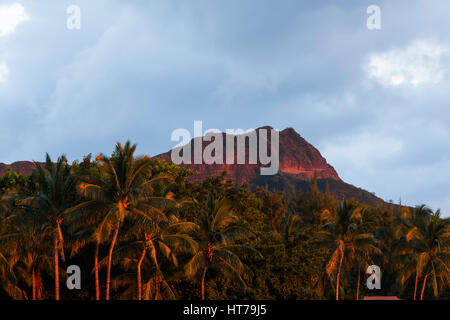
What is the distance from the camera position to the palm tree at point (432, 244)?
117 ft

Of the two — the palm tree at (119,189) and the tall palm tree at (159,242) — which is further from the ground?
the palm tree at (119,189)

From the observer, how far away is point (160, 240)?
2698 centimetres

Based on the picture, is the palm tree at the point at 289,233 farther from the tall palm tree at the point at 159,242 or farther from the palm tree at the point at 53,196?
the palm tree at the point at 53,196

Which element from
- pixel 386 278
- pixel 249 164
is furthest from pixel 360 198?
pixel 386 278

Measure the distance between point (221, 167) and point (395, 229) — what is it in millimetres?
146171

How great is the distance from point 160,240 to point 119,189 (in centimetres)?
466

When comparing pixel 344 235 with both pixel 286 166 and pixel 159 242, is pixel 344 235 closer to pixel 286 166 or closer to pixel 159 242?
pixel 159 242

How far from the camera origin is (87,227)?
88.3ft

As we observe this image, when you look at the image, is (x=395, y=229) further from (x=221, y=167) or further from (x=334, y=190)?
(x=221, y=167)

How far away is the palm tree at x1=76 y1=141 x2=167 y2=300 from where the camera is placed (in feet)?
78.3

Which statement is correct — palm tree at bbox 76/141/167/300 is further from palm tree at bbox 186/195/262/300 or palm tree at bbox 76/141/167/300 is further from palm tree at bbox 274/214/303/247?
palm tree at bbox 274/214/303/247

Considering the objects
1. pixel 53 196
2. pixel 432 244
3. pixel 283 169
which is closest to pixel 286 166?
pixel 283 169

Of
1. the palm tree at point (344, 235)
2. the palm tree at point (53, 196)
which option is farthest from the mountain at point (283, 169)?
the palm tree at point (53, 196)

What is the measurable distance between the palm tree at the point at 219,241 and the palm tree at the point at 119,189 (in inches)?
222
